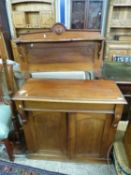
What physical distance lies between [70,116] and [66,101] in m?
0.17

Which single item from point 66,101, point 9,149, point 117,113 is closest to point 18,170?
point 9,149

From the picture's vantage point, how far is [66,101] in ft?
3.53

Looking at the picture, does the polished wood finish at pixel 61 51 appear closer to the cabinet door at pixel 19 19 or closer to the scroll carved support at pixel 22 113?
the scroll carved support at pixel 22 113

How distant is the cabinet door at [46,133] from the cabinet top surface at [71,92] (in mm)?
171

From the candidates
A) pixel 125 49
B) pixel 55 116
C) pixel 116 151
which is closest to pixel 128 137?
pixel 116 151

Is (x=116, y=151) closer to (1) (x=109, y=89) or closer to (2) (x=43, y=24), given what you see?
(1) (x=109, y=89)

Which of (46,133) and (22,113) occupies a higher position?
(22,113)

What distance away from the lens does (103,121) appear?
3.92ft

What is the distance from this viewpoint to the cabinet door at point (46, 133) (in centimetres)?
123

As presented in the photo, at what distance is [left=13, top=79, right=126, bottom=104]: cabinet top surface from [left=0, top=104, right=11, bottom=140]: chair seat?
375 mm

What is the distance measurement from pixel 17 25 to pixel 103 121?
2209 mm

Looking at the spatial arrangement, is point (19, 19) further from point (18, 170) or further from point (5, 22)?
point (18, 170)

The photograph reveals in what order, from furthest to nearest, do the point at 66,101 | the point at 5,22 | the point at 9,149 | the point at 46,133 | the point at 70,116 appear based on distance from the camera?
the point at 5,22, the point at 9,149, the point at 46,133, the point at 70,116, the point at 66,101

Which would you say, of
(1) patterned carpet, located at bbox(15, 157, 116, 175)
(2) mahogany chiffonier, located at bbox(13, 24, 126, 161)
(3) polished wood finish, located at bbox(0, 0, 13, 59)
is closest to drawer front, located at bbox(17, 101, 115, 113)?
(2) mahogany chiffonier, located at bbox(13, 24, 126, 161)
